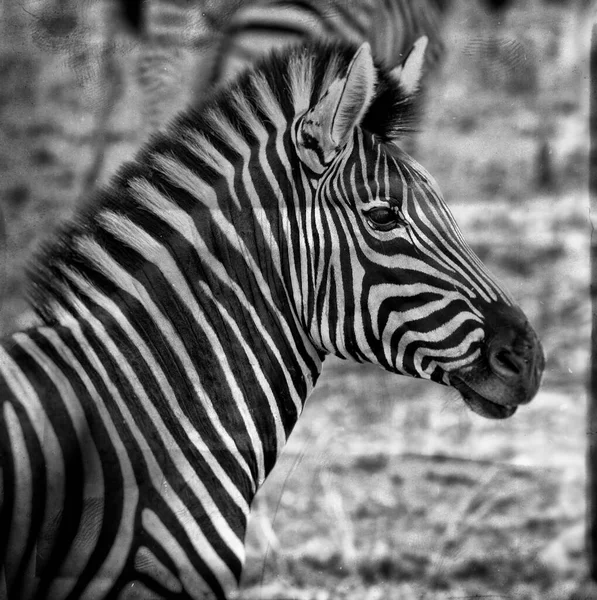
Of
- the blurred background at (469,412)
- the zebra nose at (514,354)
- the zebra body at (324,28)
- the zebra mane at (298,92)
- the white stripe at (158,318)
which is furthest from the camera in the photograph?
the blurred background at (469,412)

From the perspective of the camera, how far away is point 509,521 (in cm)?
307

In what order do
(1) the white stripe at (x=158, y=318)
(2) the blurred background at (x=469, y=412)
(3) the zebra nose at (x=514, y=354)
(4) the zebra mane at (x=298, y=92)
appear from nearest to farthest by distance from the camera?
(3) the zebra nose at (x=514, y=354), (1) the white stripe at (x=158, y=318), (4) the zebra mane at (x=298, y=92), (2) the blurred background at (x=469, y=412)

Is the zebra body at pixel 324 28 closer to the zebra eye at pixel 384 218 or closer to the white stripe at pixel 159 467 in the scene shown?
the zebra eye at pixel 384 218

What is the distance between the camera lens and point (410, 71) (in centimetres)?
265

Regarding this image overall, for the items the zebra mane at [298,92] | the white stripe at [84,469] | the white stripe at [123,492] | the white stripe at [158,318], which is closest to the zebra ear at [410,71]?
the zebra mane at [298,92]

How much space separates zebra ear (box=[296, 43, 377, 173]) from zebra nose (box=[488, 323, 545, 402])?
86 cm

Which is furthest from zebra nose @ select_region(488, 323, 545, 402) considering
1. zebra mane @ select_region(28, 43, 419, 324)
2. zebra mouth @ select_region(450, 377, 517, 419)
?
zebra mane @ select_region(28, 43, 419, 324)

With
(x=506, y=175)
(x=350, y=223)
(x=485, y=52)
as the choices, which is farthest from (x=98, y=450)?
(x=485, y=52)

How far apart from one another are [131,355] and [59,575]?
80cm

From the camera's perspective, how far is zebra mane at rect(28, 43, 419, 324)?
8.02 feet

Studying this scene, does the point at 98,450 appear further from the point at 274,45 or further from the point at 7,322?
the point at 274,45

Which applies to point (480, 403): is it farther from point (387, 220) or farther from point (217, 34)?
point (217, 34)

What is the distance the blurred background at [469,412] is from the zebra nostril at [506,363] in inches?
26.7

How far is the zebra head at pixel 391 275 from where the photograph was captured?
2.30m
